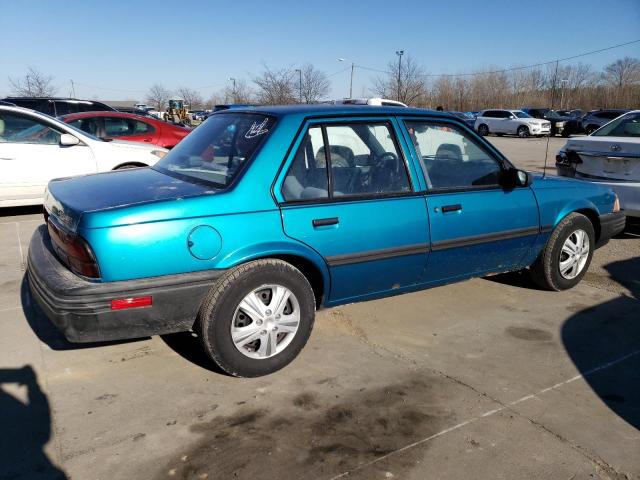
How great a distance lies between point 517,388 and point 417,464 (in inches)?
40.5

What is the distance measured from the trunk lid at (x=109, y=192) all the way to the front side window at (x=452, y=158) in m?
1.68

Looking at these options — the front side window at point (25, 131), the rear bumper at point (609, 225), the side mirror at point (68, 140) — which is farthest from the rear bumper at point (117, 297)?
the front side window at point (25, 131)

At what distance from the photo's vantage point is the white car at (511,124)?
104 ft

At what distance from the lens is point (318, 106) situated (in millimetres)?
3787

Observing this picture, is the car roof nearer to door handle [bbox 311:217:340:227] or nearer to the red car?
door handle [bbox 311:217:340:227]

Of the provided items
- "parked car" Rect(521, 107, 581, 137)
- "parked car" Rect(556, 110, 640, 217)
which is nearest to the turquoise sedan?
"parked car" Rect(556, 110, 640, 217)

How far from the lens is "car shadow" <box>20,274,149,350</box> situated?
3658 mm

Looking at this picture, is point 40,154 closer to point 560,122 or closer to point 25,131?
point 25,131

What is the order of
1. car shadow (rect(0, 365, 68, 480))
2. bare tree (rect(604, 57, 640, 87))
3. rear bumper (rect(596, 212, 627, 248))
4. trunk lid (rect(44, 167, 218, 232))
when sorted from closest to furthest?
1. car shadow (rect(0, 365, 68, 480))
2. trunk lid (rect(44, 167, 218, 232))
3. rear bumper (rect(596, 212, 627, 248))
4. bare tree (rect(604, 57, 640, 87))

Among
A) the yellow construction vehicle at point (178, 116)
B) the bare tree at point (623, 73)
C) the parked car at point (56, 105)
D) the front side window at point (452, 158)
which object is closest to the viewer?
the front side window at point (452, 158)

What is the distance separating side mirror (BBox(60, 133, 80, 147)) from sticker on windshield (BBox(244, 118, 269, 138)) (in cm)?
478

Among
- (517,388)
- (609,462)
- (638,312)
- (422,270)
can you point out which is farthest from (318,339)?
(638,312)

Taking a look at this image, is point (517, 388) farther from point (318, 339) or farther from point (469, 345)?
point (318, 339)

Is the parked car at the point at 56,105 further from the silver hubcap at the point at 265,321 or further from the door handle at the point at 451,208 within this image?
the silver hubcap at the point at 265,321
